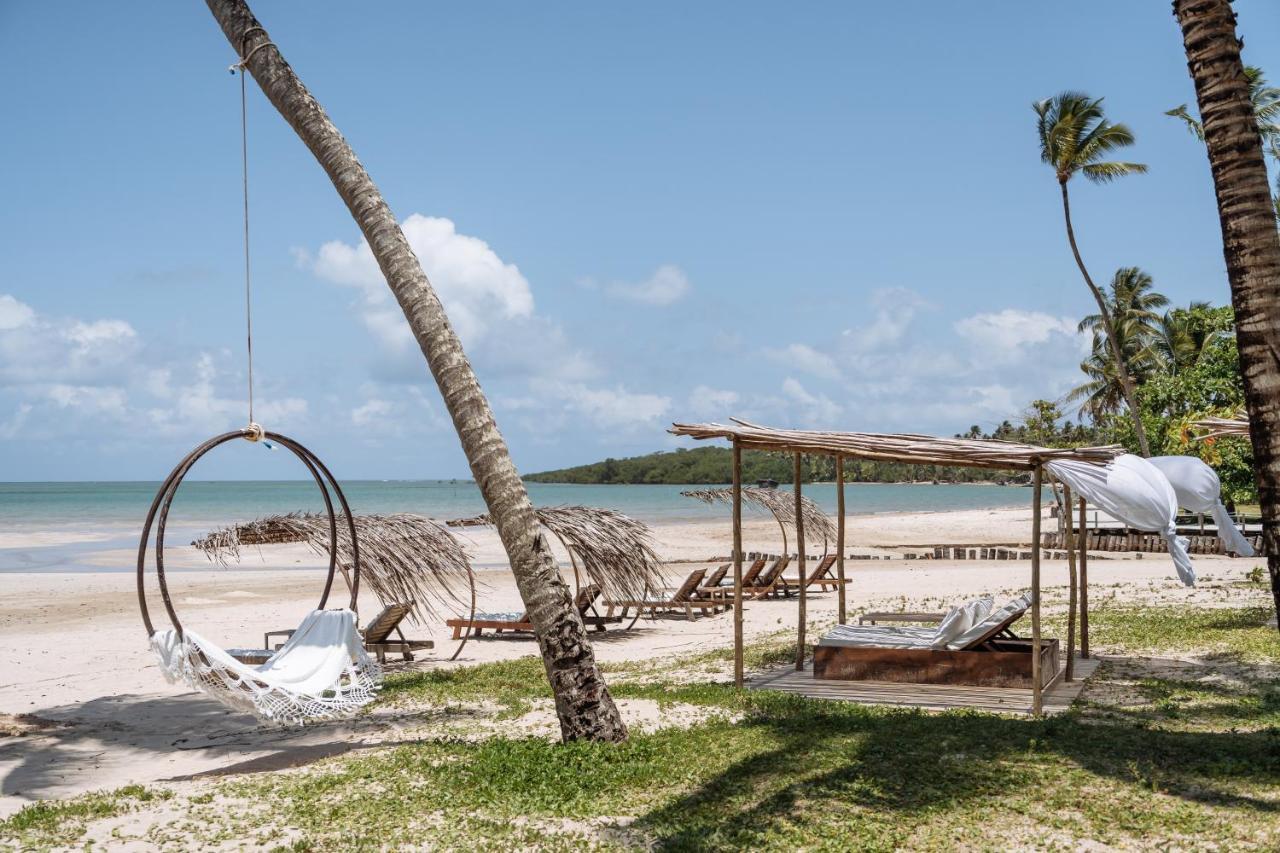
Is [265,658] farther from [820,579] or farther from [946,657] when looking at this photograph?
[820,579]

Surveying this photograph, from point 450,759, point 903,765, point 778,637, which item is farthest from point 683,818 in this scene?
point 778,637

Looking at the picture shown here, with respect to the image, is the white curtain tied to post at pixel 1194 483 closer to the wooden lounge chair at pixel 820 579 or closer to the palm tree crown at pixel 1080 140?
the wooden lounge chair at pixel 820 579

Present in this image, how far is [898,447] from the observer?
810cm

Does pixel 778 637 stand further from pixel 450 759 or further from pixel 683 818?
pixel 683 818

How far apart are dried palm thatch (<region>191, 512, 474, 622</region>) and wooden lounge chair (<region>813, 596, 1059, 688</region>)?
3.91 m

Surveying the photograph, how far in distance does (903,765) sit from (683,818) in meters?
1.39

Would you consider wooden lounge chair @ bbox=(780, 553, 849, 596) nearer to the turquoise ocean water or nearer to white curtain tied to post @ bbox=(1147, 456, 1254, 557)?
the turquoise ocean water

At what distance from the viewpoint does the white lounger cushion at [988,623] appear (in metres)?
8.52

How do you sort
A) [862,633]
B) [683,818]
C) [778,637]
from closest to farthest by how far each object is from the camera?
[683,818] < [862,633] < [778,637]

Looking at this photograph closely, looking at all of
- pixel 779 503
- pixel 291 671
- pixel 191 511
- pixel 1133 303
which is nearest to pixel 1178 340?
pixel 1133 303

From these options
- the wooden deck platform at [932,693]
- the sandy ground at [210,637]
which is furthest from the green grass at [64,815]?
the wooden deck platform at [932,693]

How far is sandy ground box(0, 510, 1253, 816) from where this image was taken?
7.58m

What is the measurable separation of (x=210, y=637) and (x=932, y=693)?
367 inches

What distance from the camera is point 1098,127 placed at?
80.7ft
